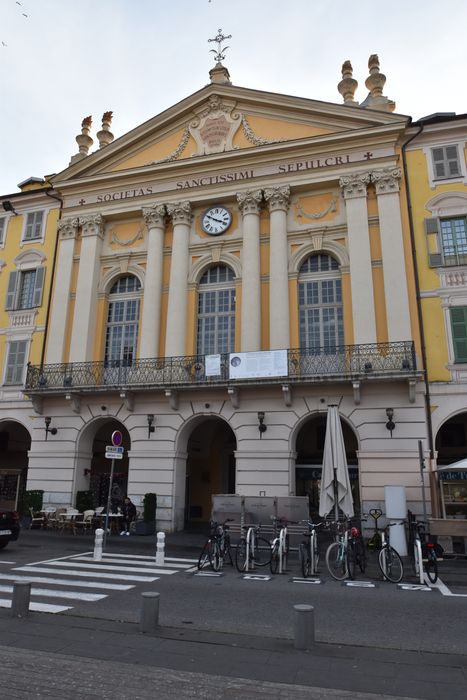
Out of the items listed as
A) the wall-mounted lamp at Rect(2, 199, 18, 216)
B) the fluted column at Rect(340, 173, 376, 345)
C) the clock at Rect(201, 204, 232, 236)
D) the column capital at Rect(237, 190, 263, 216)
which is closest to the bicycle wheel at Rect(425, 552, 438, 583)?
the fluted column at Rect(340, 173, 376, 345)

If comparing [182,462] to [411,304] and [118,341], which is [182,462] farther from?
[411,304]

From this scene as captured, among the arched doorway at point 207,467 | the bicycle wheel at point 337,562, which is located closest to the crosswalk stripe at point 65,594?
the bicycle wheel at point 337,562

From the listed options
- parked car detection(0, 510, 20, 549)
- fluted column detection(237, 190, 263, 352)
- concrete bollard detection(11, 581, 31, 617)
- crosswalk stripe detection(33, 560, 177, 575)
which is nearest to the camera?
concrete bollard detection(11, 581, 31, 617)

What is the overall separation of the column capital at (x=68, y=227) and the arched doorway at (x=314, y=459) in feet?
45.0

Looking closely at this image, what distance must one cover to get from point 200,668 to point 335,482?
29.7 feet

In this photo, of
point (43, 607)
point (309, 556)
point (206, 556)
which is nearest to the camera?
point (43, 607)

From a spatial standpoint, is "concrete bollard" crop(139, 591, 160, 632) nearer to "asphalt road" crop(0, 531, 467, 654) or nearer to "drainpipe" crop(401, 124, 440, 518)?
"asphalt road" crop(0, 531, 467, 654)

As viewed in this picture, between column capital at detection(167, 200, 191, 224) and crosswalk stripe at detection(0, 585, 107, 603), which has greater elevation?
column capital at detection(167, 200, 191, 224)

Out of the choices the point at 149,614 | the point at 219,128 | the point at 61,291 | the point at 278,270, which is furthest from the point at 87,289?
the point at 149,614

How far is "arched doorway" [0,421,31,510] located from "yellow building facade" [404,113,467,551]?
18775 millimetres

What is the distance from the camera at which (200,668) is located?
5672 mm

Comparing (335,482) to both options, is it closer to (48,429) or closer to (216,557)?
(216,557)

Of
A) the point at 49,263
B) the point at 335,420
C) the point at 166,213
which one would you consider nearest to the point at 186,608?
the point at 335,420

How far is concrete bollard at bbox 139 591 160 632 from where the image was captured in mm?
6910
